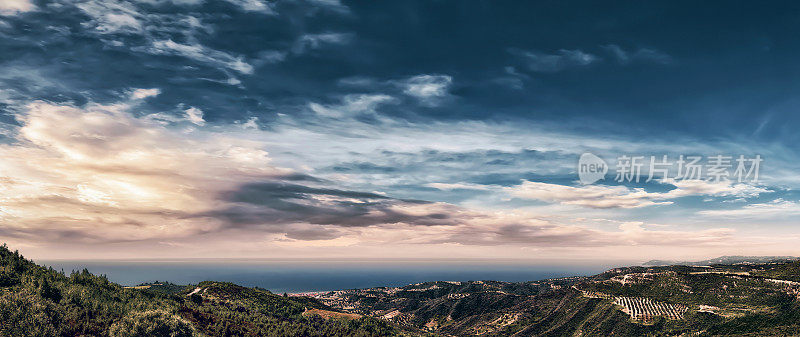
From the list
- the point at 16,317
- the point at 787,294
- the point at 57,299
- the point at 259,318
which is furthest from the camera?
the point at 787,294

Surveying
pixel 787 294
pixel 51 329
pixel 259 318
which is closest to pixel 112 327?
pixel 51 329

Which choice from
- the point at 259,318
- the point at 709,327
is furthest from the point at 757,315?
the point at 259,318

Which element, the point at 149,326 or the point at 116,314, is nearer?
the point at 149,326

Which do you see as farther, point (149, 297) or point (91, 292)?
point (149, 297)

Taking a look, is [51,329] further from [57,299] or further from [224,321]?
[224,321]

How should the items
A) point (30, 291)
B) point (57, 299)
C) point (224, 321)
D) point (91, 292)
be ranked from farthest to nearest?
point (224, 321), point (91, 292), point (57, 299), point (30, 291)

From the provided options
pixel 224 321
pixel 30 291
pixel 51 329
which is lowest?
pixel 224 321

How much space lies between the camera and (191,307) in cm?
16025

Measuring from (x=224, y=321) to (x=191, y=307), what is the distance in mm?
17759

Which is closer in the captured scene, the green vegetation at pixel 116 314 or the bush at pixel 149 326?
the green vegetation at pixel 116 314

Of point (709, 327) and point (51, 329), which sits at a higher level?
point (51, 329)

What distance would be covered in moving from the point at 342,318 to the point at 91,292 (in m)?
105

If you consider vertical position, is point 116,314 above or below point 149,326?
above

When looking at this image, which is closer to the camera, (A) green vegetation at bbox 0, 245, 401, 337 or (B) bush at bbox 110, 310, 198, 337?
(A) green vegetation at bbox 0, 245, 401, 337
